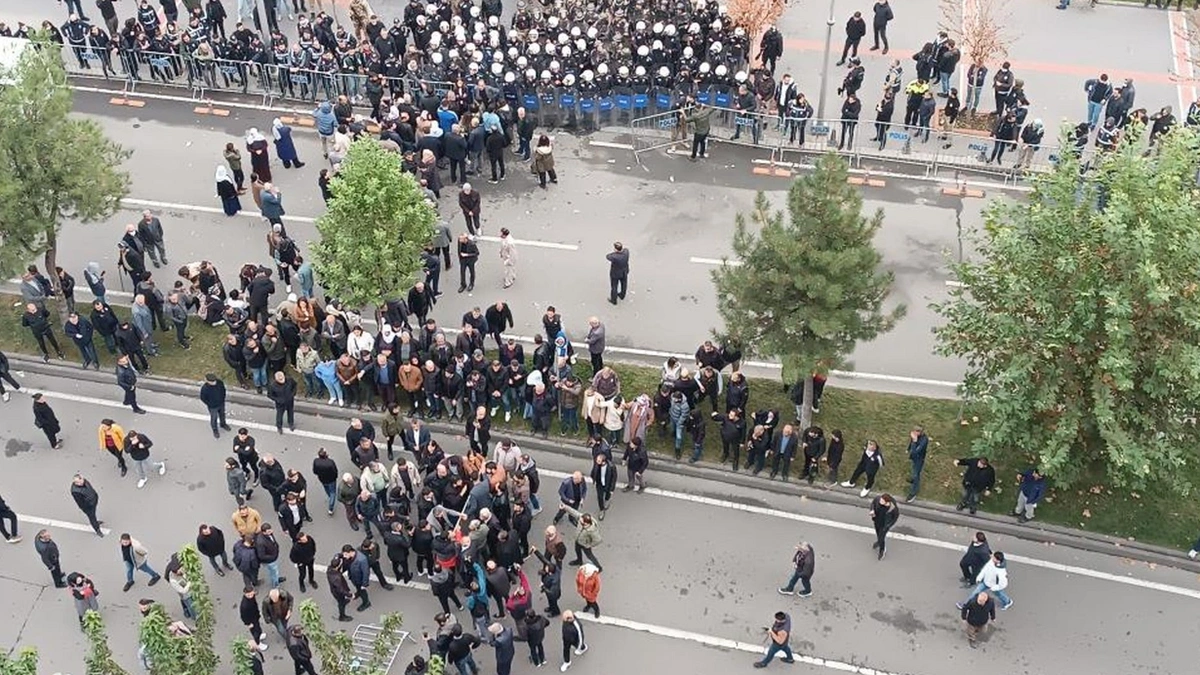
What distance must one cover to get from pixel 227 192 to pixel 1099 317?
690 inches

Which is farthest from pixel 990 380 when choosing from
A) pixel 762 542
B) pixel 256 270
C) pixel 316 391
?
pixel 256 270

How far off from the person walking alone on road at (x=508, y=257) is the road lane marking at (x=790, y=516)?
4.45 m

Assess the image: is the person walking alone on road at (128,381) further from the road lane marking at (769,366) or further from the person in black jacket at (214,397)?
the road lane marking at (769,366)

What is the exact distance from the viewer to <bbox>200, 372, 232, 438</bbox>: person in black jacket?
18766mm

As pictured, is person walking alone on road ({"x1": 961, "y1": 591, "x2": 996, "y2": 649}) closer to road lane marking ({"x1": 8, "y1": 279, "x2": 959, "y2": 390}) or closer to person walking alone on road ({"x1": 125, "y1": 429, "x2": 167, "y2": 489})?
road lane marking ({"x1": 8, "y1": 279, "x2": 959, "y2": 390})

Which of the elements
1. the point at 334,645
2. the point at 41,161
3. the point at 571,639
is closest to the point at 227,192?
the point at 41,161

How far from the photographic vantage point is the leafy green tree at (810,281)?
1627 cm

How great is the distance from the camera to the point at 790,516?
18016 millimetres

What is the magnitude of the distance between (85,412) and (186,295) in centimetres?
277

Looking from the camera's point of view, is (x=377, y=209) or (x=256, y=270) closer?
(x=377, y=209)

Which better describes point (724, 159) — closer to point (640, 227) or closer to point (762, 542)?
point (640, 227)

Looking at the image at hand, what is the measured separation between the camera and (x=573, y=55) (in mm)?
26391

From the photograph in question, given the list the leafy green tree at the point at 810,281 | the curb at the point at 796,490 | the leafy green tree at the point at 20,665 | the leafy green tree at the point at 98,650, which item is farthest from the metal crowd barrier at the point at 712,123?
the leafy green tree at the point at 20,665

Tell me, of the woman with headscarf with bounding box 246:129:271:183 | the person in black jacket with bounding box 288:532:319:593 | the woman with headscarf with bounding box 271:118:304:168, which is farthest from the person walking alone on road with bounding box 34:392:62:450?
the woman with headscarf with bounding box 271:118:304:168
